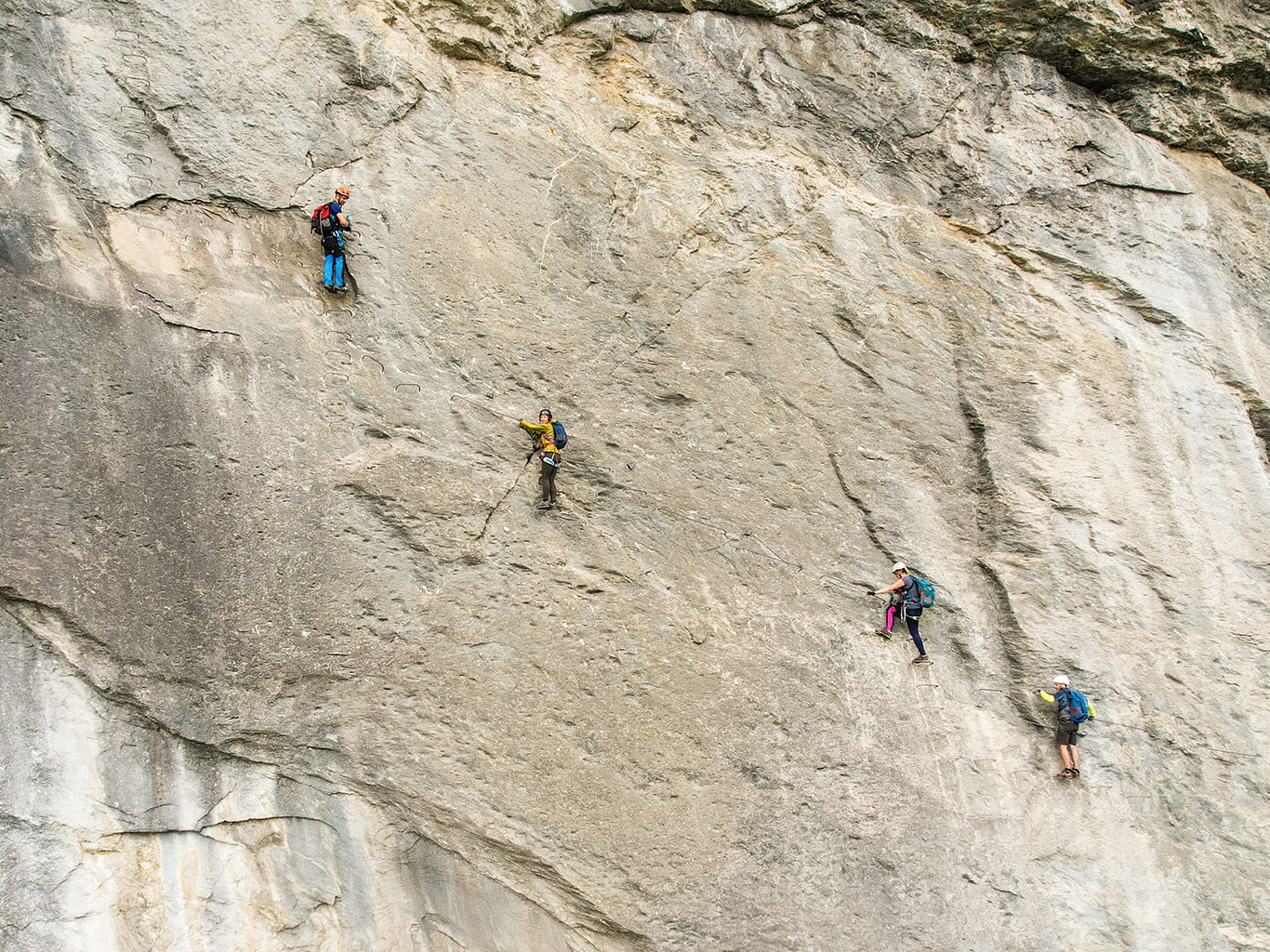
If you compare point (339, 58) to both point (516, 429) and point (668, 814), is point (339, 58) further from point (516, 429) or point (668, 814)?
point (668, 814)

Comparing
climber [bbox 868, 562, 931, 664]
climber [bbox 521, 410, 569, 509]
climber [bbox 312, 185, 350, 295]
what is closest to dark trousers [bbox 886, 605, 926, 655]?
climber [bbox 868, 562, 931, 664]

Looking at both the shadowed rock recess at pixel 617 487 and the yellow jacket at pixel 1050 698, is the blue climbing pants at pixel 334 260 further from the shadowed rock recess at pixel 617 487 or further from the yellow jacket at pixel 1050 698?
the yellow jacket at pixel 1050 698

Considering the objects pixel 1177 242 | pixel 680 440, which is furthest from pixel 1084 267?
pixel 680 440

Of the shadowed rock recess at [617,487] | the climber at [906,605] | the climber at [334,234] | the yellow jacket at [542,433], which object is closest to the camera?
the shadowed rock recess at [617,487]

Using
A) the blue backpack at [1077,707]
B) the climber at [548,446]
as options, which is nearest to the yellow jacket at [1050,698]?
the blue backpack at [1077,707]

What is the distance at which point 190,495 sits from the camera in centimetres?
820

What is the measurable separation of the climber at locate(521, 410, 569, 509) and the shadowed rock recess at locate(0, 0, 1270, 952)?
234mm

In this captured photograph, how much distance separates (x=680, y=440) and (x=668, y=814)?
13.4 feet

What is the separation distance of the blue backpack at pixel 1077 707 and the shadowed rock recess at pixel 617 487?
457 mm

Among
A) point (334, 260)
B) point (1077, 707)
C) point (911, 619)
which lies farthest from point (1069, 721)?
point (334, 260)

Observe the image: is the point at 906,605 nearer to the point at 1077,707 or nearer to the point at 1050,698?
the point at 1050,698

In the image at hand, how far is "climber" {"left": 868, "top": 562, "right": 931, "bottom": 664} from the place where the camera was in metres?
9.48

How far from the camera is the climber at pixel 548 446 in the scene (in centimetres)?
921

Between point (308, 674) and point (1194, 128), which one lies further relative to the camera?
point (1194, 128)
